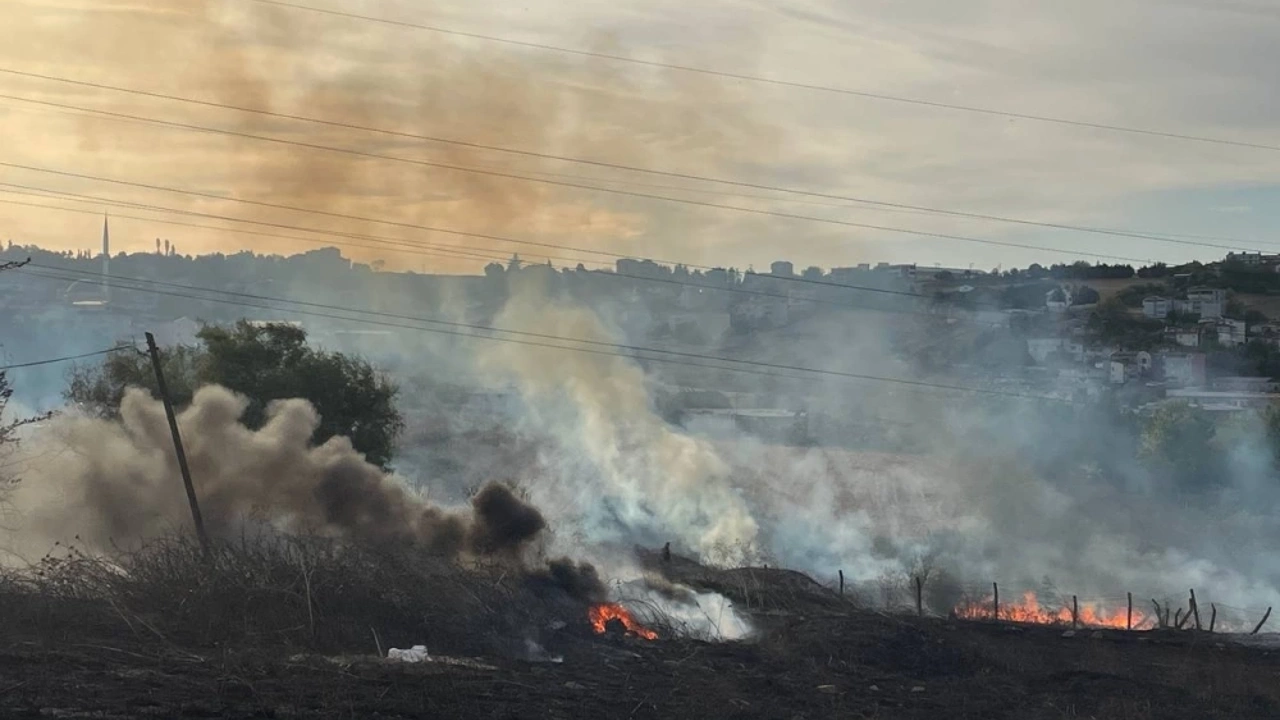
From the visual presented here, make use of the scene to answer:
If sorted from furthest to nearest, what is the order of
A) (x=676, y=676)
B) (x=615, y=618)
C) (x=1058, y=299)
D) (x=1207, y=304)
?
(x=1207, y=304) → (x=1058, y=299) → (x=615, y=618) → (x=676, y=676)

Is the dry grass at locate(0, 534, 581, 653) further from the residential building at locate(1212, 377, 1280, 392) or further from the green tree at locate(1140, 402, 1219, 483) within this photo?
the residential building at locate(1212, 377, 1280, 392)

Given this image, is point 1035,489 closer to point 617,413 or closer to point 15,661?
point 617,413

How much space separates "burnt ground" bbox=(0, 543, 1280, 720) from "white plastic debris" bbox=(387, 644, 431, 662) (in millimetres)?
544

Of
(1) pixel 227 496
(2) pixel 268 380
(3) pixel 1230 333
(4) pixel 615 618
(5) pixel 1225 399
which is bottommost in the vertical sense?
(4) pixel 615 618

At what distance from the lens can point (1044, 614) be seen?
1813 inches

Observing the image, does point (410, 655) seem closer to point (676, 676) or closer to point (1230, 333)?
point (676, 676)

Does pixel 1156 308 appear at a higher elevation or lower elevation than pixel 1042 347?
higher

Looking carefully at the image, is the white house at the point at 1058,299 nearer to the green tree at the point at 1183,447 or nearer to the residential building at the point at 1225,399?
the residential building at the point at 1225,399

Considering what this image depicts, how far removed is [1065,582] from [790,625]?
100 feet

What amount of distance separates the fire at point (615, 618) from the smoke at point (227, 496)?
4.38 metres

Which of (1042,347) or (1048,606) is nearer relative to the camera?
(1048,606)

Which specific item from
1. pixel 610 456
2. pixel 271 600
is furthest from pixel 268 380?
pixel 271 600

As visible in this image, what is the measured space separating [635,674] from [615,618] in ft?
23.1

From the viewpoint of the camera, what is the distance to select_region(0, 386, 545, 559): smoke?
3812cm
